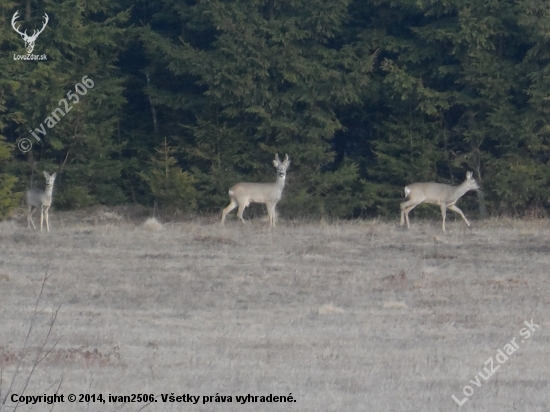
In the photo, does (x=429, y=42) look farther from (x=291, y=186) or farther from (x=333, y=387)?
(x=333, y=387)

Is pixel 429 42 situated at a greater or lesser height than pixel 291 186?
greater

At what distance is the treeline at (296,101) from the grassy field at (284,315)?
5519 mm

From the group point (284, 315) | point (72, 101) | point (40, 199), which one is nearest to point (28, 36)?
point (72, 101)

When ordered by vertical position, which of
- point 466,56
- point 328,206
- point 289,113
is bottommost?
point 328,206

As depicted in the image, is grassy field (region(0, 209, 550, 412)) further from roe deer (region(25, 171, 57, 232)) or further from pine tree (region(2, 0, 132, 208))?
pine tree (region(2, 0, 132, 208))

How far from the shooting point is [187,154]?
82.3ft

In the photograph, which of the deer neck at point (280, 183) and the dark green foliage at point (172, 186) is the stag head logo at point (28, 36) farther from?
the deer neck at point (280, 183)

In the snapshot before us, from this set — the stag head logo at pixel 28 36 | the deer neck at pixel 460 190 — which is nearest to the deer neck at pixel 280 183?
the deer neck at pixel 460 190

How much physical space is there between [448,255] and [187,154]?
11.0 m

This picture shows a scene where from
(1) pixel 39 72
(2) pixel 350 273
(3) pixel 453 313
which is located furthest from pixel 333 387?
(1) pixel 39 72

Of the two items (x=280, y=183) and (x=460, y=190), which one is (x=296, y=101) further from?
(x=460, y=190)

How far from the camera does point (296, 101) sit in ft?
79.6

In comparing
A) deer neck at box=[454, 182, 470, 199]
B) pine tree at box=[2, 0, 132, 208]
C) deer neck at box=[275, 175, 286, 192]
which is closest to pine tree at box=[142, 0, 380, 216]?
pine tree at box=[2, 0, 132, 208]

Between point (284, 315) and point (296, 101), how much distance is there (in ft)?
45.9
